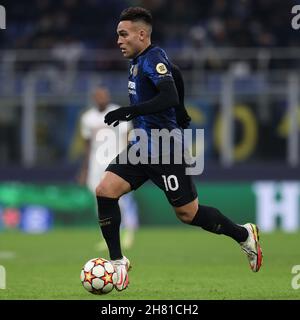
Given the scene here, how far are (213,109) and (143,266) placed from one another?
22.2 ft

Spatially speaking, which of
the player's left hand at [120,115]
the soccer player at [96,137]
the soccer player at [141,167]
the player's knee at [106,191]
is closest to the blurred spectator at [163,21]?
the soccer player at [96,137]

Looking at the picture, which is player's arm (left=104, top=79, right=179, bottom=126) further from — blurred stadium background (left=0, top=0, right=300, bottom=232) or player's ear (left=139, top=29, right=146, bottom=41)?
blurred stadium background (left=0, top=0, right=300, bottom=232)

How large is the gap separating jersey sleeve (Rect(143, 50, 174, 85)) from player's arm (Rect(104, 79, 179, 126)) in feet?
0.31

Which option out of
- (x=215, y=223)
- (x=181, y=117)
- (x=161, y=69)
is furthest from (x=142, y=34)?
(x=215, y=223)

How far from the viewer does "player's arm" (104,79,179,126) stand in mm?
8648

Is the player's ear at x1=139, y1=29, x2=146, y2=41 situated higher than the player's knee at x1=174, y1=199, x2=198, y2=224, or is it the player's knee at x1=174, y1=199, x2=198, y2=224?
the player's ear at x1=139, y1=29, x2=146, y2=41

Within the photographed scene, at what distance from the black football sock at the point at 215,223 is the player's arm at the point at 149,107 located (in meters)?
1.12


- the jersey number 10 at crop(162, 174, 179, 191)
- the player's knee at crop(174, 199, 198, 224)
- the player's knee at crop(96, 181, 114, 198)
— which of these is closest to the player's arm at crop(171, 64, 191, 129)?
the jersey number 10 at crop(162, 174, 179, 191)

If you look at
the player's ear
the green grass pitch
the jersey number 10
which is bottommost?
the green grass pitch

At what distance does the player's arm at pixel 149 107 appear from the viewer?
8.65m

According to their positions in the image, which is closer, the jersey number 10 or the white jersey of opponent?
the jersey number 10
